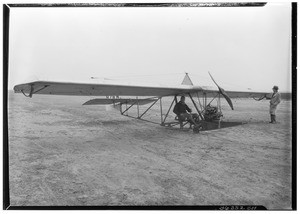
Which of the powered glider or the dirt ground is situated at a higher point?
the powered glider

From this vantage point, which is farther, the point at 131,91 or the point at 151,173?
the point at 131,91

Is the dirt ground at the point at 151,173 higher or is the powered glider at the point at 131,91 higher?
the powered glider at the point at 131,91

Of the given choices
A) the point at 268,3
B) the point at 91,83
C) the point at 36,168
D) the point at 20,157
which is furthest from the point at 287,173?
the point at 20,157

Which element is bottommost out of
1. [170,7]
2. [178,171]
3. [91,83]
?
[178,171]

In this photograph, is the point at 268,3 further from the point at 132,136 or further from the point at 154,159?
the point at 132,136

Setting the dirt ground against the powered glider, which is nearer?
the dirt ground

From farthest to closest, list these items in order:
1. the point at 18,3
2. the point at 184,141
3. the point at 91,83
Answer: the point at 184,141
the point at 91,83
the point at 18,3

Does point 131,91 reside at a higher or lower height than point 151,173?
higher

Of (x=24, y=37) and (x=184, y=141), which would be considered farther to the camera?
(x=184, y=141)

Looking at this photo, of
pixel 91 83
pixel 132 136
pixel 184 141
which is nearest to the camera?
pixel 91 83

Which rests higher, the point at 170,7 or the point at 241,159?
the point at 170,7

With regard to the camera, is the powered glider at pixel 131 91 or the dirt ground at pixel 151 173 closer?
the dirt ground at pixel 151 173
